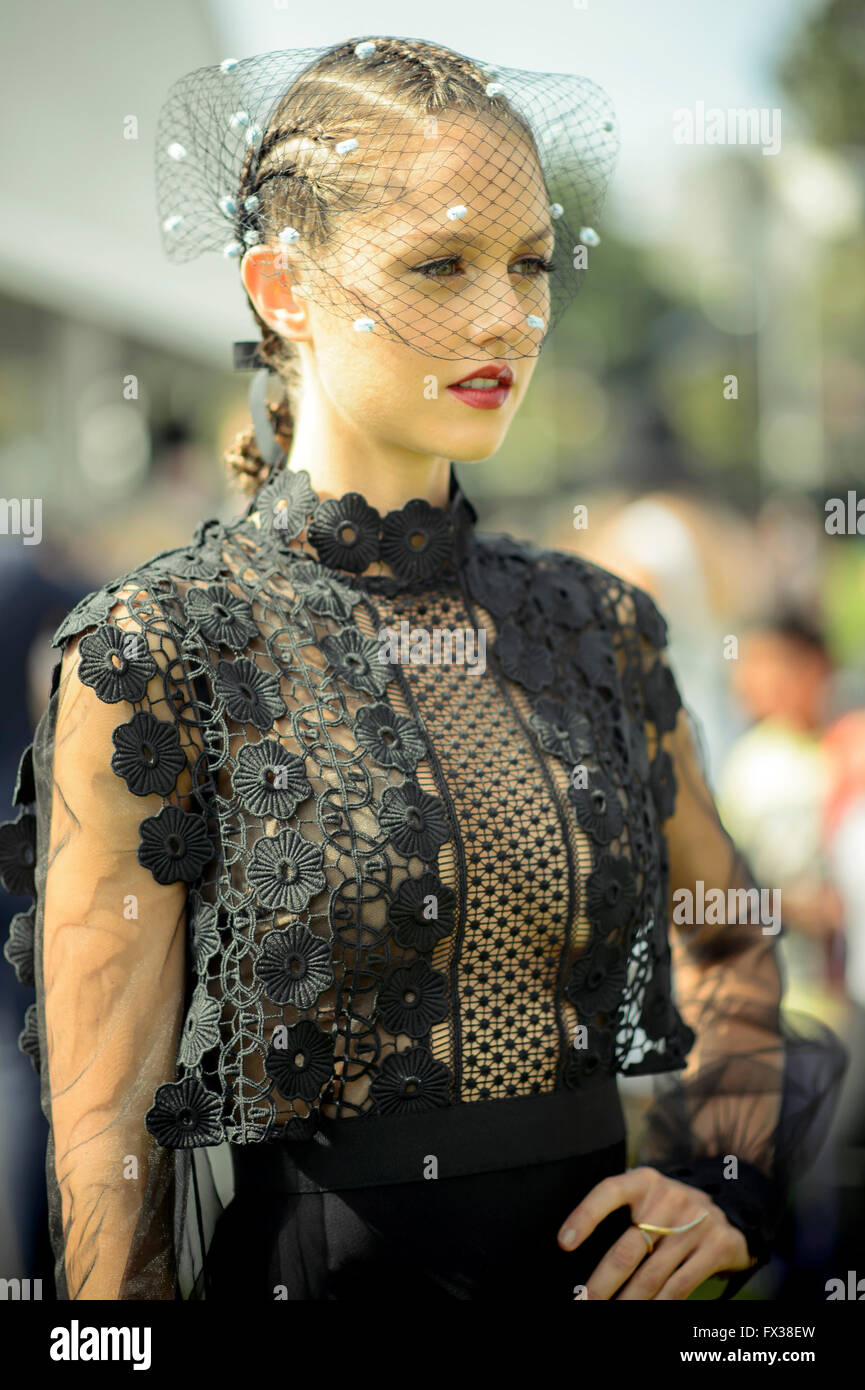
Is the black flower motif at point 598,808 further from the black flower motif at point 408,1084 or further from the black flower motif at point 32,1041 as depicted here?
the black flower motif at point 32,1041

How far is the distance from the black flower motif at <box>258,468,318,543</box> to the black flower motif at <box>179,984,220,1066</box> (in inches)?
24.2

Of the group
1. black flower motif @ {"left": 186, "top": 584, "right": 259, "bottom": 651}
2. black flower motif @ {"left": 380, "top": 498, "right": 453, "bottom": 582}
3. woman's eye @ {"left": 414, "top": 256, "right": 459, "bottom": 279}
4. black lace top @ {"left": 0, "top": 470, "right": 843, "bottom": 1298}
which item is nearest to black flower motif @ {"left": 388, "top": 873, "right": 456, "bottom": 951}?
black lace top @ {"left": 0, "top": 470, "right": 843, "bottom": 1298}

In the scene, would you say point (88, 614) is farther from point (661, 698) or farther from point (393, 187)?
point (661, 698)

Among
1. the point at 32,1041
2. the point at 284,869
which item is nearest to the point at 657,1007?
the point at 284,869

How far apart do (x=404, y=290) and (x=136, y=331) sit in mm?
5608

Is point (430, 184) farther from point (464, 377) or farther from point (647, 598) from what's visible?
point (647, 598)

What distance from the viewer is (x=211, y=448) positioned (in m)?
7.27

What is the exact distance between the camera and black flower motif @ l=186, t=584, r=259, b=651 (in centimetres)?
152

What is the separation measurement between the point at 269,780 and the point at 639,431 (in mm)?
5444

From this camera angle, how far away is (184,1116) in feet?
4.66

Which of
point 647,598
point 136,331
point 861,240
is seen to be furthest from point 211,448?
point 647,598

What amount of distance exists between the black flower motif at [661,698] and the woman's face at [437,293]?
0.49 m

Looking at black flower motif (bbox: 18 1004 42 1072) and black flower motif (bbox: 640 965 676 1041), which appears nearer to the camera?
black flower motif (bbox: 18 1004 42 1072)

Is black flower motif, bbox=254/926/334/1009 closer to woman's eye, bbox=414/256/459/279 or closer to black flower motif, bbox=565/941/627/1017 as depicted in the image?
black flower motif, bbox=565/941/627/1017
